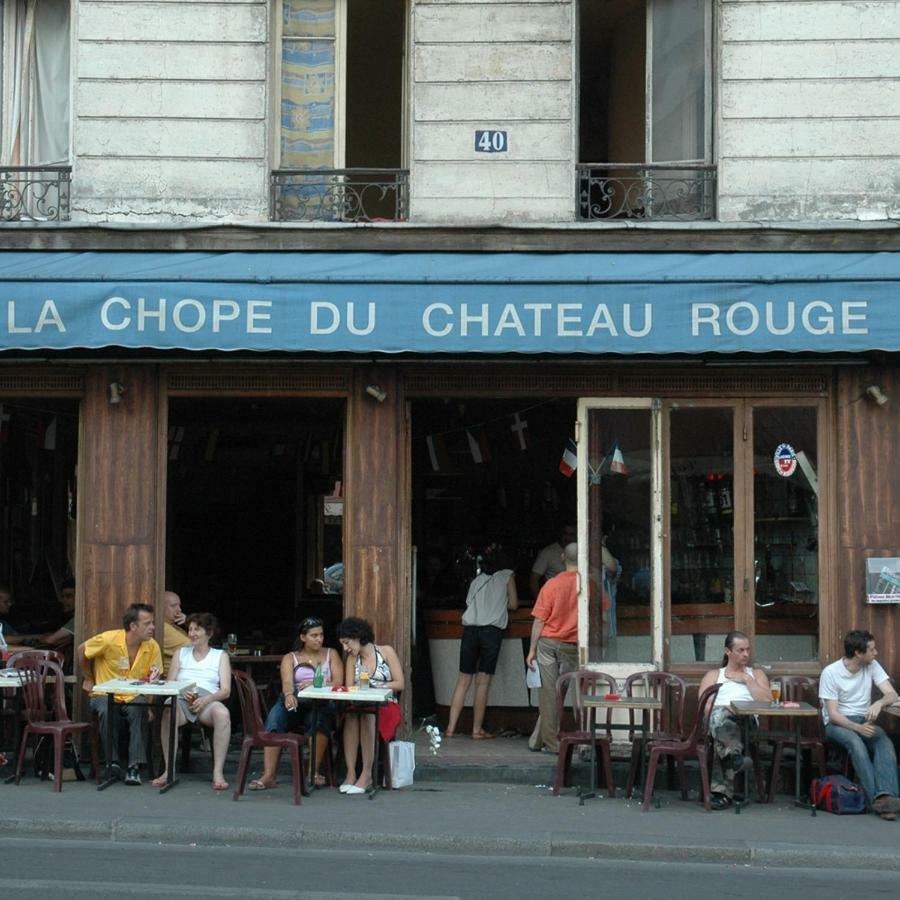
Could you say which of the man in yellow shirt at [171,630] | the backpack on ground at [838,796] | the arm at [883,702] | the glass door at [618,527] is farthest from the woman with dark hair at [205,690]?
the arm at [883,702]

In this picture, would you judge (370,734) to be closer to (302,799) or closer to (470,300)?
(302,799)

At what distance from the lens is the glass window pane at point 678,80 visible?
12617 mm

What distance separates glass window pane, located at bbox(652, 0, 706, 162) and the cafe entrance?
2215 mm

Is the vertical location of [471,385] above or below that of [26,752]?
above

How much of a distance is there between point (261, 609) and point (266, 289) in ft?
19.3

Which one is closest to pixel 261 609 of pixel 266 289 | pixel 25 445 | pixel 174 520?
pixel 174 520

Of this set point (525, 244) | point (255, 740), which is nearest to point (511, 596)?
point (525, 244)

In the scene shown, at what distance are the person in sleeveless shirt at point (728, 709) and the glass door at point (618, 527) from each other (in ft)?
3.58

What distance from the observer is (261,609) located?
650 inches

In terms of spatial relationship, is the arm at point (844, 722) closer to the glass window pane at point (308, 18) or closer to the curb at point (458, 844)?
the curb at point (458, 844)

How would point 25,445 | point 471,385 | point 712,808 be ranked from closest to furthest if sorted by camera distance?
point 712,808
point 471,385
point 25,445

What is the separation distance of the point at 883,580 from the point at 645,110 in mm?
4355

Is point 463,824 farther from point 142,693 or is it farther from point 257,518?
point 257,518

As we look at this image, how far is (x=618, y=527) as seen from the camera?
1223 cm
